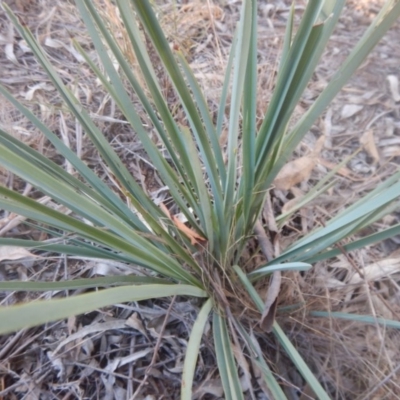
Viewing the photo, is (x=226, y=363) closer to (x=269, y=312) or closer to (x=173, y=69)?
(x=269, y=312)

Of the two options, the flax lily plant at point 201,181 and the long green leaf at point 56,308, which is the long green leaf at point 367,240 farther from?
the long green leaf at point 56,308

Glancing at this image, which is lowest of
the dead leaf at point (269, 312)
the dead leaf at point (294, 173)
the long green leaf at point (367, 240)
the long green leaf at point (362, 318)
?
the long green leaf at point (362, 318)

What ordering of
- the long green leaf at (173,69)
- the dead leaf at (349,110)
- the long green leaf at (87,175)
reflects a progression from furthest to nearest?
the dead leaf at (349,110) → the long green leaf at (87,175) → the long green leaf at (173,69)

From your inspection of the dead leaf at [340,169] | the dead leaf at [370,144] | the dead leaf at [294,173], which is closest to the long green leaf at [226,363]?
the dead leaf at [294,173]

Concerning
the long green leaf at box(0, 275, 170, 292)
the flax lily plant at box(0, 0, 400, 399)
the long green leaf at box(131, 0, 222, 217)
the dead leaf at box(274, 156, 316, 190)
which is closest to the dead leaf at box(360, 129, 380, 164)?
the dead leaf at box(274, 156, 316, 190)

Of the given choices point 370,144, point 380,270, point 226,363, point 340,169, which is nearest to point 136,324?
point 226,363

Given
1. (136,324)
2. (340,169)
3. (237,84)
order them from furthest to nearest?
(340,169) < (136,324) < (237,84)

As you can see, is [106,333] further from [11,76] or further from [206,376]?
[11,76]
